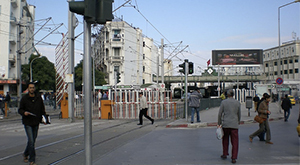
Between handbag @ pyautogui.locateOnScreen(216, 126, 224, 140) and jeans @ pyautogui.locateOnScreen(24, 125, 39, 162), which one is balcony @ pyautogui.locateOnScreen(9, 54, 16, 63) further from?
handbag @ pyautogui.locateOnScreen(216, 126, 224, 140)

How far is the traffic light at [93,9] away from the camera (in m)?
4.33

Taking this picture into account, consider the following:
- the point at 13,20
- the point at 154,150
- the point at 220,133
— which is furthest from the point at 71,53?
the point at 13,20

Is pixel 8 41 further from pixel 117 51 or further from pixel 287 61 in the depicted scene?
pixel 287 61

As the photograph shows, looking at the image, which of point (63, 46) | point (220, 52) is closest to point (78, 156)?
point (63, 46)

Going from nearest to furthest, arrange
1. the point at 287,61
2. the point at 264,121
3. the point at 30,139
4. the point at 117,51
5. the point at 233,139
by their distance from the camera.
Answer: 1. the point at 30,139
2. the point at 233,139
3. the point at 264,121
4. the point at 117,51
5. the point at 287,61

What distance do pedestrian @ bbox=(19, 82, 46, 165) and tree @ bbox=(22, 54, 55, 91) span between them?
47.7 meters

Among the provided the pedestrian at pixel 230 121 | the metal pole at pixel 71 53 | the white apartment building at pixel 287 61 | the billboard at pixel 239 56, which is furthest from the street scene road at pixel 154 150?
the white apartment building at pixel 287 61

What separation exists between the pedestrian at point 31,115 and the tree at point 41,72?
4766 centimetres

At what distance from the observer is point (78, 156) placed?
8164mm

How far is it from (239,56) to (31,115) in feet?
193

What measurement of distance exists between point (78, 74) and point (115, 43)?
30.1 feet

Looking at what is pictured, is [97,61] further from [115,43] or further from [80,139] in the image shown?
[80,139]

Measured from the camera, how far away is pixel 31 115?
6.84m

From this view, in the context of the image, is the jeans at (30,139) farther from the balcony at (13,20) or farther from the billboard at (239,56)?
the billboard at (239,56)
